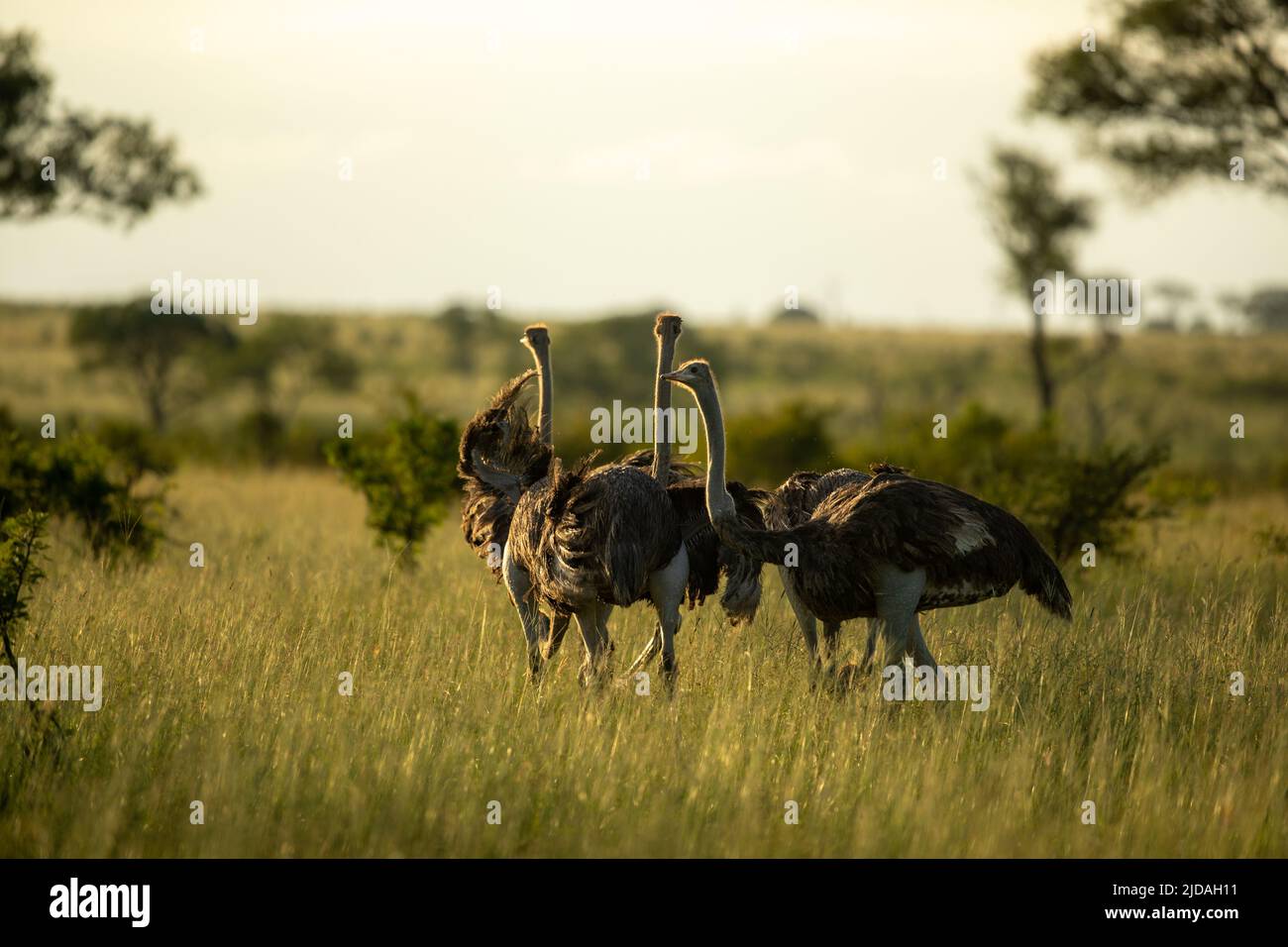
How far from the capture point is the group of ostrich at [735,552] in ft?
24.7

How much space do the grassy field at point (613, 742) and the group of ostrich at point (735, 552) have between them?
0.34 m

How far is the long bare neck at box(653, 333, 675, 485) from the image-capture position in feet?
26.7

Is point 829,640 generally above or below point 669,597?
below

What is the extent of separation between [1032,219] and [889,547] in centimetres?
2464

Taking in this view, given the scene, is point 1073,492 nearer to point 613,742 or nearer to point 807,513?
point 807,513

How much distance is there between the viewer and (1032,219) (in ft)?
101

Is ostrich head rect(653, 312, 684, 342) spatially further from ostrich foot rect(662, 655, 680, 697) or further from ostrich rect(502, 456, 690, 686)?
ostrich foot rect(662, 655, 680, 697)

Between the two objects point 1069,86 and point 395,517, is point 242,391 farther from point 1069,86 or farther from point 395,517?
point 395,517

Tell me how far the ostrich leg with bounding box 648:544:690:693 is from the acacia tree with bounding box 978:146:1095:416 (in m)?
23.4

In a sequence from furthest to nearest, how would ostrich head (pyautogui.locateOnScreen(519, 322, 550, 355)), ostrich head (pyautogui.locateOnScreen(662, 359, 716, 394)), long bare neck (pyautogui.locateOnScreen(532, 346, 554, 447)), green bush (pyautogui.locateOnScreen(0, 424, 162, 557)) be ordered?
green bush (pyautogui.locateOnScreen(0, 424, 162, 557)), ostrich head (pyautogui.locateOnScreen(519, 322, 550, 355)), long bare neck (pyautogui.locateOnScreen(532, 346, 554, 447)), ostrich head (pyautogui.locateOnScreen(662, 359, 716, 394))

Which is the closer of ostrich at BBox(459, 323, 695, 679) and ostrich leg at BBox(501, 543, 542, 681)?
ostrich leg at BBox(501, 543, 542, 681)

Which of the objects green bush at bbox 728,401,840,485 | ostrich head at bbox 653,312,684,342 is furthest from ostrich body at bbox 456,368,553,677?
green bush at bbox 728,401,840,485

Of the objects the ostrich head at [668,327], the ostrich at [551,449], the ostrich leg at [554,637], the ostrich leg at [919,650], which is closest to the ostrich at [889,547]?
the ostrich leg at [919,650]

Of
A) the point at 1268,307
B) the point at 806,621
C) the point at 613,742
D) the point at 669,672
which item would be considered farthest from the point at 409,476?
the point at 1268,307
